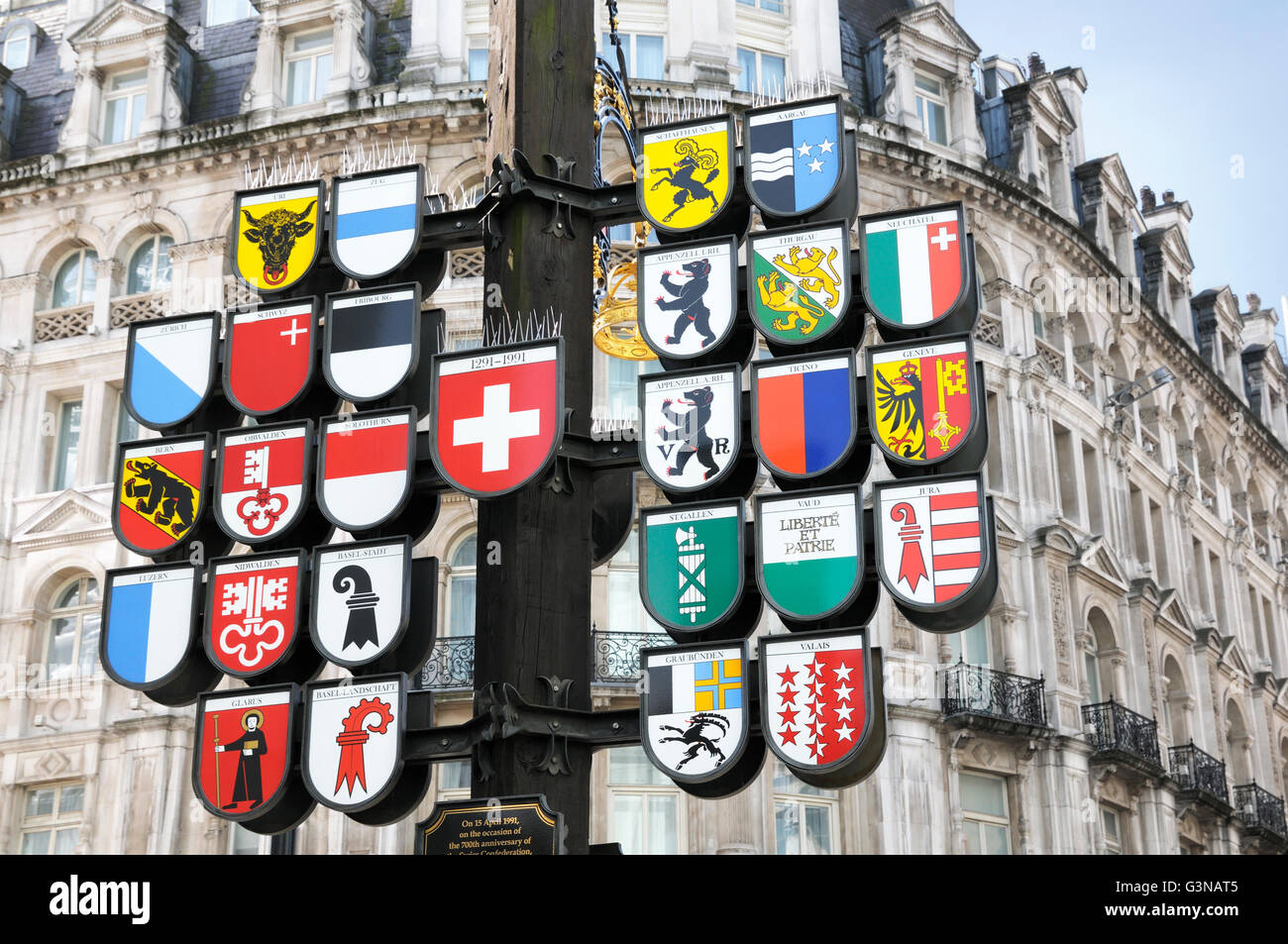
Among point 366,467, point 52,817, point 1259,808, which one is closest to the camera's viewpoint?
point 366,467

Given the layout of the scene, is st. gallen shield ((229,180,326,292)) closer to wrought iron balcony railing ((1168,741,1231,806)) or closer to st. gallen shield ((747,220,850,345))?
st. gallen shield ((747,220,850,345))

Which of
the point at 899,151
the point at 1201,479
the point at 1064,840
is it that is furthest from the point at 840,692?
the point at 1201,479

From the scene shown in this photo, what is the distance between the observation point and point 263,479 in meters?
9.45

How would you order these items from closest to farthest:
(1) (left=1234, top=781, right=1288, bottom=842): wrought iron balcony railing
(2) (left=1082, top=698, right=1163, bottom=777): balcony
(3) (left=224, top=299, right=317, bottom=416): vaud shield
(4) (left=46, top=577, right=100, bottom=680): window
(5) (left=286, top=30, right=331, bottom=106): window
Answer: (3) (left=224, top=299, right=317, bottom=416): vaud shield < (4) (left=46, top=577, right=100, bottom=680): window < (2) (left=1082, top=698, right=1163, bottom=777): balcony < (5) (left=286, top=30, right=331, bottom=106): window < (1) (left=1234, top=781, right=1288, bottom=842): wrought iron balcony railing

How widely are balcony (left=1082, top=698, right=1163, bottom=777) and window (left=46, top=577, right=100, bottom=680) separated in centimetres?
1834

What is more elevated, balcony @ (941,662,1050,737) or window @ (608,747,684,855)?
balcony @ (941,662,1050,737)

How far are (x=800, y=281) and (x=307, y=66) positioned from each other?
27280 millimetres

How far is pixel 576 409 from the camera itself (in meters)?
9.38

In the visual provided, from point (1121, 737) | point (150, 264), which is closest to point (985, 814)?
point (1121, 737)

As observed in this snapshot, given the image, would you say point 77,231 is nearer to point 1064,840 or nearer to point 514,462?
point 1064,840

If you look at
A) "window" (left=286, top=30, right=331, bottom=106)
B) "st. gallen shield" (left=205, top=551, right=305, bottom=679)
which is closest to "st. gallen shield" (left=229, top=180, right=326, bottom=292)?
"st. gallen shield" (left=205, top=551, right=305, bottom=679)

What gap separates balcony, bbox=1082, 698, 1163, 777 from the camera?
1298 inches

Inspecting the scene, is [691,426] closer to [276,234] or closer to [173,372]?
[276,234]

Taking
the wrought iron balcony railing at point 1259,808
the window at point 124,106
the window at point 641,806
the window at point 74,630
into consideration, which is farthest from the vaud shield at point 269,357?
the wrought iron balcony railing at point 1259,808
